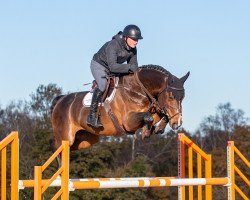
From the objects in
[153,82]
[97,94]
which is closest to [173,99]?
[153,82]

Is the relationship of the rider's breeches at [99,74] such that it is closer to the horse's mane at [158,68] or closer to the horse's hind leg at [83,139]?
the horse's mane at [158,68]

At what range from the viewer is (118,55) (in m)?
10.4

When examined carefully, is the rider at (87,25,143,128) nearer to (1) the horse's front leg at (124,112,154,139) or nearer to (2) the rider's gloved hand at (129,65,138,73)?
(2) the rider's gloved hand at (129,65,138,73)

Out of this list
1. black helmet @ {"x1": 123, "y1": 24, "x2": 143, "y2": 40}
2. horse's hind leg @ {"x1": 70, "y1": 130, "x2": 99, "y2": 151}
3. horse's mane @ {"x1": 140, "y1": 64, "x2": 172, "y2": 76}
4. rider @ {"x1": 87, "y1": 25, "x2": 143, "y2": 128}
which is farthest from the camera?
horse's hind leg @ {"x1": 70, "y1": 130, "x2": 99, "y2": 151}

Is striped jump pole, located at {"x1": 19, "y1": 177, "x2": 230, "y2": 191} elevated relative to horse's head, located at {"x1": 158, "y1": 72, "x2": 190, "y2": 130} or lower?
lower

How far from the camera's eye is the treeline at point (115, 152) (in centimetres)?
4478

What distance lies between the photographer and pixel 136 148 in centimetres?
6112

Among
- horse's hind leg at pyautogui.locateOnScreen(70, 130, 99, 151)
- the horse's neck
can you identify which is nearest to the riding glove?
the horse's neck

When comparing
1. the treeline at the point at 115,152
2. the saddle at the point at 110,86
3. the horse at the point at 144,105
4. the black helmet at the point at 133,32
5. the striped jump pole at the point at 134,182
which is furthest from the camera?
the treeline at the point at 115,152

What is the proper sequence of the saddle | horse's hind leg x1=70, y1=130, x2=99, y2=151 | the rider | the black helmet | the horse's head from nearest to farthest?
the horse's head → the black helmet → the rider → the saddle → horse's hind leg x1=70, y1=130, x2=99, y2=151

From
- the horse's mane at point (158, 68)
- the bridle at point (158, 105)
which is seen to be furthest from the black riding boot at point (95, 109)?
the horse's mane at point (158, 68)

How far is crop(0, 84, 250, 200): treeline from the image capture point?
147 ft

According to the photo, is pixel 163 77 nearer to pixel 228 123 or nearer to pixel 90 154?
pixel 90 154

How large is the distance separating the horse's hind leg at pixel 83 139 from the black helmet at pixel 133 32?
203 centimetres
